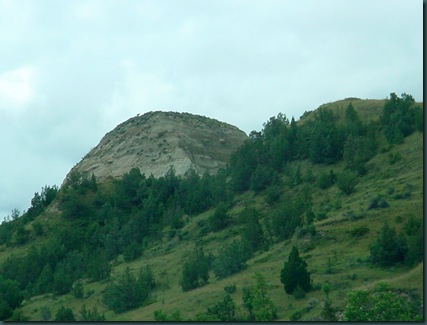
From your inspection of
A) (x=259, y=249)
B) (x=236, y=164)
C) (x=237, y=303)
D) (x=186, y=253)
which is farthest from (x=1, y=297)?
(x=236, y=164)

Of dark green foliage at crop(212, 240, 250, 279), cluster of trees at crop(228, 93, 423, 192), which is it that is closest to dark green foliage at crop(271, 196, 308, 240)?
dark green foliage at crop(212, 240, 250, 279)

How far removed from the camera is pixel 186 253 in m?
50.0

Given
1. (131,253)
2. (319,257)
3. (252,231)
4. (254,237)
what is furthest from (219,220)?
(319,257)

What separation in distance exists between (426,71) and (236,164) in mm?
50721

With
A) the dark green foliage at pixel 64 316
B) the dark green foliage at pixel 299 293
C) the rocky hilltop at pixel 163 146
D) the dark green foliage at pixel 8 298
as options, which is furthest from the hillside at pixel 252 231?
the rocky hilltop at pixel 163 146

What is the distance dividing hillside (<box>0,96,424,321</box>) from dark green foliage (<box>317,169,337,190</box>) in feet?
0.26

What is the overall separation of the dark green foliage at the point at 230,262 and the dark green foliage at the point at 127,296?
164 inches

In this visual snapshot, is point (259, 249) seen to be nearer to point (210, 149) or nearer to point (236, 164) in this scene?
point (236, 164)

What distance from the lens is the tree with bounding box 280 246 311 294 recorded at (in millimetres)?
31344

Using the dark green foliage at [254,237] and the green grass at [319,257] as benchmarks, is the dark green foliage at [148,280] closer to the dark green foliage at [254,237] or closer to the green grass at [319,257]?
the green grass at [319,257]

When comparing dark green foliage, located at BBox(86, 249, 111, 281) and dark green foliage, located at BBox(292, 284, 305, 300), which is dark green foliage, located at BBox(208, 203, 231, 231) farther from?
dark green foliage, located at BBox(292, 284, 305, 300)

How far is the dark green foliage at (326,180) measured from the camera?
171ft

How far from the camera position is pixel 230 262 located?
3909 cm

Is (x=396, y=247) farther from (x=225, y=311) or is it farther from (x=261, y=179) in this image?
(x=261, y=179)
